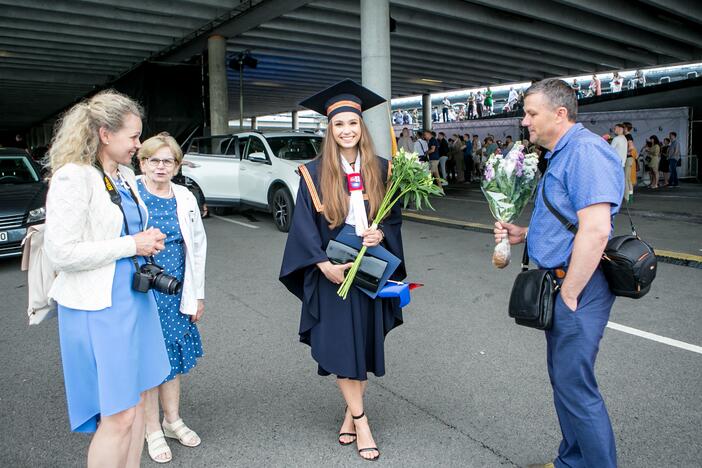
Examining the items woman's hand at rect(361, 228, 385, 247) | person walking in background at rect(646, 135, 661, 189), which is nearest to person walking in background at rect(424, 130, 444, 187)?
person walking in background at rect(646, 135, 661, 189)

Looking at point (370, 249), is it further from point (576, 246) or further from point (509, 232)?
point (576, 246)

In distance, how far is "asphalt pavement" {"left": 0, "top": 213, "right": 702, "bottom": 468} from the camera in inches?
119

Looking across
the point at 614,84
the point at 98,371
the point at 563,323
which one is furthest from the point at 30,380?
the point at 614,84

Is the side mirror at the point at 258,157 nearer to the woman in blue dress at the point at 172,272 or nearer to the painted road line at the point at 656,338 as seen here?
the painted road line at the point at 656,338

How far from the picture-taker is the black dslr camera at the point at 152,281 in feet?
7.37

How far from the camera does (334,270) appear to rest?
2840 millimetres

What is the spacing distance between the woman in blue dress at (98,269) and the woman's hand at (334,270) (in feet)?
2.87

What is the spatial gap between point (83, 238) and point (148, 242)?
24 centimetres

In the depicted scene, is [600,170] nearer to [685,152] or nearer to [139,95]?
[139,95]

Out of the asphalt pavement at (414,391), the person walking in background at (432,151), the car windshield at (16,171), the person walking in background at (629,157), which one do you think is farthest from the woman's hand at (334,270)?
the person walking in background at (432,151)

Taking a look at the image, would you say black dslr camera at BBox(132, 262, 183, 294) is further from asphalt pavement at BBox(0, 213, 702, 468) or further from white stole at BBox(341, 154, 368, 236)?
asphalt pavement at BBox(0, 213, 702, 468)

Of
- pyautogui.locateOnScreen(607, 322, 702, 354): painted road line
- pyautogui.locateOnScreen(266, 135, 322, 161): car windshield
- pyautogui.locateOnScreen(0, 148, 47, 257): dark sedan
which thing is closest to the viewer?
pyautogui.locateOnScreen(607, 322, 702, 354): painted road line

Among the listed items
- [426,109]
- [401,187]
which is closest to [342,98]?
[401,187]

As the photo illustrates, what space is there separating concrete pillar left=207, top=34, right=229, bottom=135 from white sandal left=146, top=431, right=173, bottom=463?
15.8 m
